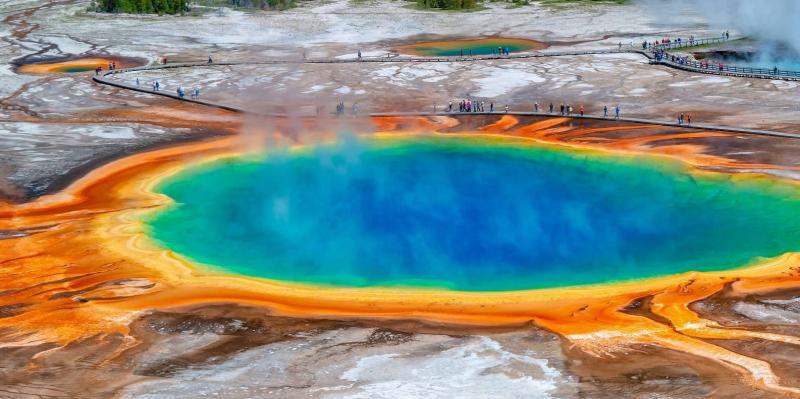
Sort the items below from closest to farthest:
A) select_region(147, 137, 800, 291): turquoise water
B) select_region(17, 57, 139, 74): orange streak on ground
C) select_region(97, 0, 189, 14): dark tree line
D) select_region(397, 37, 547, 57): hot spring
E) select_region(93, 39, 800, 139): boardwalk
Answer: select_region(147, 137, 800, 291): turquoise water, select_region(93, 39, 800, 139): boardwalk, select_region(17, 57, 139, 74): orange streak on ground, select_region(397, 37, 547, 57): hot spring, select_region(97, 0, 189, 14): dark tree line

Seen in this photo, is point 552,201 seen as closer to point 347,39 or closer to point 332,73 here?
point 332,73

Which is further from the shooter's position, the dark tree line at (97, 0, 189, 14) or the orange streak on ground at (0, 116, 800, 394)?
the dark tree line at (97, 0, 189, 14)

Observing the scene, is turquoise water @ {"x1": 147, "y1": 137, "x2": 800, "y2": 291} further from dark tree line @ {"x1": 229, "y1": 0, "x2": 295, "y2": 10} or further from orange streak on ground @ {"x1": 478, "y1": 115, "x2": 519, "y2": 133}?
dark tree line @ {"x1": 229, "y1": 0, "x2": 295, "y2": 10}

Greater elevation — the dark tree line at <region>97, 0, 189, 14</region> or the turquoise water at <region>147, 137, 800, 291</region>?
the dark tree line at <region>97, 0, 189, 14</region>

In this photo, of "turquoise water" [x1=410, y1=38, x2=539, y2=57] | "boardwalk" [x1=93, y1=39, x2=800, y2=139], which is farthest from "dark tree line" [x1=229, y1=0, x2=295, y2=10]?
"boardwalk" [x1=93, y1=39, x2=800, y2=139]

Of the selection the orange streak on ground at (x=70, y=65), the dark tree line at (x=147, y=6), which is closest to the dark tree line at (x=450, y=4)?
the dark tree line at (x=147, y=6)

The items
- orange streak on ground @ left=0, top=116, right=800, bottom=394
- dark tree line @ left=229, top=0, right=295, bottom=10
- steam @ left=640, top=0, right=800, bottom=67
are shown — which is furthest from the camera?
dark tree line @ left=229, top=0, right=295, bottom=10
